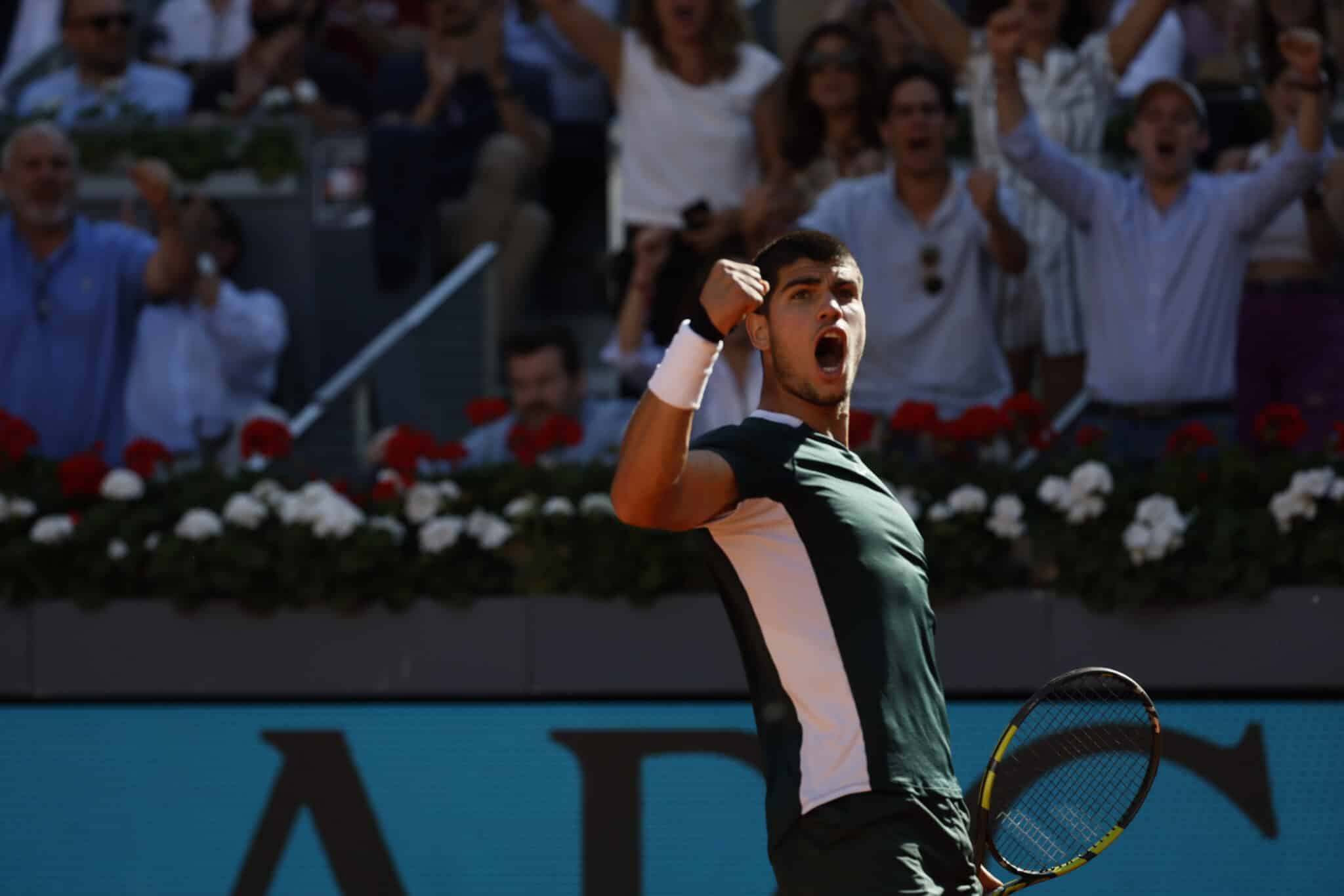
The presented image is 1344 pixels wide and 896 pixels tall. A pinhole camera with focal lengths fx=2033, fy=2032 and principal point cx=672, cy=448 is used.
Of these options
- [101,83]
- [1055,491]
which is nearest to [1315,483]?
[1055,491]

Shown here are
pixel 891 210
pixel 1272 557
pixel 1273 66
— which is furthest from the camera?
pixel 1273 66

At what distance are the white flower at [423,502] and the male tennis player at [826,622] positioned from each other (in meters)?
3.22

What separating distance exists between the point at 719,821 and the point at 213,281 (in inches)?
138

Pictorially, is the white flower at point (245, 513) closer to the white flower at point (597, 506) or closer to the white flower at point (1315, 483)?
the white flower at point (597, 506)

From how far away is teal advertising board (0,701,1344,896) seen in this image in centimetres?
612

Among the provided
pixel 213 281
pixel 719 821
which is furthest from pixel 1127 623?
pixel 213 281

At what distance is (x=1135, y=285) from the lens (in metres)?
7.29

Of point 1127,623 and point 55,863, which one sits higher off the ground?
point 1127,623

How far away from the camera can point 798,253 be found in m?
3.61

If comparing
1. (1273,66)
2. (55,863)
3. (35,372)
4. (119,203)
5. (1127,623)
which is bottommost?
(55,863)

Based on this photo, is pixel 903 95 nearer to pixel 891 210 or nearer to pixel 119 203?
pixel 891 210

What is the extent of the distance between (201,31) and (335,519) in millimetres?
5277

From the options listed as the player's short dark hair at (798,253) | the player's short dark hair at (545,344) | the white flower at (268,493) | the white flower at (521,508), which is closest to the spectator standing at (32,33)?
the player's short dark hair at (545,344)

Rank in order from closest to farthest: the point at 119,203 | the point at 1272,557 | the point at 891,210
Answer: the point at 1272,557 → the point at 891,210 → the point at 119,203
